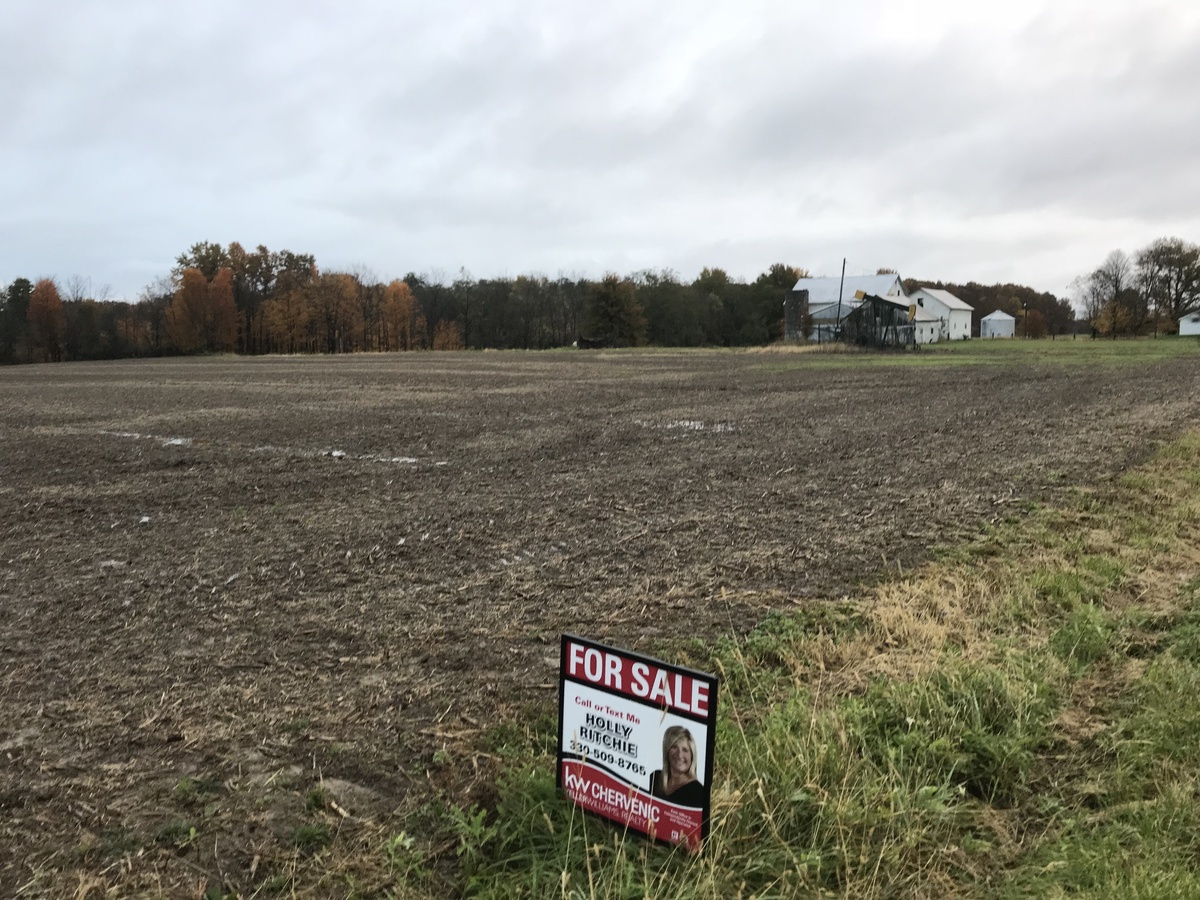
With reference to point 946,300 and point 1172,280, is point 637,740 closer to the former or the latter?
point 1172,280

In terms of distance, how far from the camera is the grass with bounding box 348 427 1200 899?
276 centimetres

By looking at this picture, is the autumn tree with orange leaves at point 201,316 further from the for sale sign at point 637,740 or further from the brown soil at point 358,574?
the for sale sign at point 637,740

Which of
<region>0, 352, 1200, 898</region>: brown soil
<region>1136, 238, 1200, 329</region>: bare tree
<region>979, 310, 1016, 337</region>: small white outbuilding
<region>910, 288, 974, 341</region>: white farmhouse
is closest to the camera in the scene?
<region>0, 352, 1200, 898</region>: brown soil

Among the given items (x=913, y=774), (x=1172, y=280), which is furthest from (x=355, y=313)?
(x=913, y=774)

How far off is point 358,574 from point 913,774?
3.92 meters

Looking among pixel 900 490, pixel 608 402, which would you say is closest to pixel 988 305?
Result: pixel 608 402

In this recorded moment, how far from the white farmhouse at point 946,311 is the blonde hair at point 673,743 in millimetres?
103048

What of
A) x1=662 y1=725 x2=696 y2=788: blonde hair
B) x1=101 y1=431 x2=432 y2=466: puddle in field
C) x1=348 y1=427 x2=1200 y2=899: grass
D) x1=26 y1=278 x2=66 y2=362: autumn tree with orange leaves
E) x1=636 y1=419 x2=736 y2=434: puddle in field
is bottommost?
x1=348 y1=427 x2=1200 y2=899: grass

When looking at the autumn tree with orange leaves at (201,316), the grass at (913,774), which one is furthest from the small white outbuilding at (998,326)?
the grass at (913,774)

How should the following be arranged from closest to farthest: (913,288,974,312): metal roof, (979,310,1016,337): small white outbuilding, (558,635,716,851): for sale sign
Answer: (558,635,716,851): for sale sign → (913,288,974,312): metal roof → (979,310,1016,337): small white outbuilding

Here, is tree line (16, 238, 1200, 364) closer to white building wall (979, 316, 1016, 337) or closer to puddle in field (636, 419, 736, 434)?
white building wall (979, 316, 1016, 337)

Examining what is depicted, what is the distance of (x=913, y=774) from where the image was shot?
3.28 meters

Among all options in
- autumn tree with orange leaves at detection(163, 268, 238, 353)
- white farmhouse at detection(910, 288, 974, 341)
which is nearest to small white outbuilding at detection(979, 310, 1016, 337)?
white farmhouse at detection(910, 288, 974, 341)

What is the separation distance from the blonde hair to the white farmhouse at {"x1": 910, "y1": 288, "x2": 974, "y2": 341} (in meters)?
103
